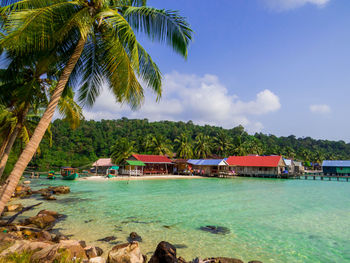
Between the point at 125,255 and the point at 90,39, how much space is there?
17.2 feet

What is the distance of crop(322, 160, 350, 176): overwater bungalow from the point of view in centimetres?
4359

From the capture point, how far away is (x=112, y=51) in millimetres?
5102

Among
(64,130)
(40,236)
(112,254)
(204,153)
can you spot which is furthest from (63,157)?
(112,254)

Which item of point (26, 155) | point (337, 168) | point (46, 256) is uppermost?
point (26, 155)

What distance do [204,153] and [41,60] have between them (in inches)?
1872

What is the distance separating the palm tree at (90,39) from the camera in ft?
14.2

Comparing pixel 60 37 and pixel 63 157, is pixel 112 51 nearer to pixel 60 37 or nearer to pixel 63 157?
pixel 60 37

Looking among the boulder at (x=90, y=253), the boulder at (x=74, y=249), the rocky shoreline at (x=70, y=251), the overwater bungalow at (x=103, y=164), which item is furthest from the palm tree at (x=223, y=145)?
the boulder at (x=74, y=249)

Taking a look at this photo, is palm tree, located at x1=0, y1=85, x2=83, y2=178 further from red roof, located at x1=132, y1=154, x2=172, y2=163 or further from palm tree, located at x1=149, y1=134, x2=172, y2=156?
palm tree, located at x1=149, y1=134, x2=172, y2=156

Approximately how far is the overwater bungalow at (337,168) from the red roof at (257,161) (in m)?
13.5

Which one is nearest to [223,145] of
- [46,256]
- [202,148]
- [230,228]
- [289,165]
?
[202,148]

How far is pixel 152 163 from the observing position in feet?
135

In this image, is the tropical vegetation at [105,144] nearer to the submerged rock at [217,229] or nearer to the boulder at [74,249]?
the submerged rock at [217,229]

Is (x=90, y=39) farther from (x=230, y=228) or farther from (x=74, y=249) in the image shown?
(x=230, y=228)
